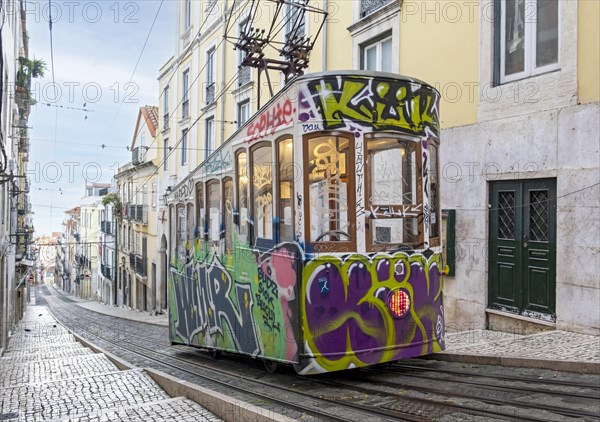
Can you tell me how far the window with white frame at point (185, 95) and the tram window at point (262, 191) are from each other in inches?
736

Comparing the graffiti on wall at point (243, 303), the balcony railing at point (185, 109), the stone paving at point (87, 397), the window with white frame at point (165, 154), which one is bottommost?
the stone paving at point (87, 397)

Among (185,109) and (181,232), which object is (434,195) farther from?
(185,109)

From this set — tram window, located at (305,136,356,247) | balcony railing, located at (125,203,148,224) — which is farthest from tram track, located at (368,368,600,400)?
balcony railing, located at (125,203,148,224)

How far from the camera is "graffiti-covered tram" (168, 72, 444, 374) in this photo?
5.38 m

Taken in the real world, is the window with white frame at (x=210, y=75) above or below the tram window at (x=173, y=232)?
above

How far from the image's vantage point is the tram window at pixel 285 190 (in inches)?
219

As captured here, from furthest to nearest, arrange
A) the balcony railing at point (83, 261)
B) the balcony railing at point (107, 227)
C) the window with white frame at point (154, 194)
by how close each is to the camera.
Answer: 1. the balcony railing at point (83, 261)
2. the balcony railing at point (107, 227)
3. the window with white frame at point (154, 194)

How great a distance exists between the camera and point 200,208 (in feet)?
27.4

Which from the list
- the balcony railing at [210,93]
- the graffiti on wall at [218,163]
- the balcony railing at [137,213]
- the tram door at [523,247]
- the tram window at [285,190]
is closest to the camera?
the tram window at [285,190]

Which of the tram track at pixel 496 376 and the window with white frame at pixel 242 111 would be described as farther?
the window with white frame at pixel 242 111

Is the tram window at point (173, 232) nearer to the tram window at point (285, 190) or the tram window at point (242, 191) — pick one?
the tram window at point (242, 191)

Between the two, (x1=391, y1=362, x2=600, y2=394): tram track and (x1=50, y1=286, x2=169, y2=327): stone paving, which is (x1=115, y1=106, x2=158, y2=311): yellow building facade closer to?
(x1=50, y1=286, x2=169, y2=327): stone paving

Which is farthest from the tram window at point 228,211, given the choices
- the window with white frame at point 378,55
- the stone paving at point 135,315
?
the stone paving at point 135,315

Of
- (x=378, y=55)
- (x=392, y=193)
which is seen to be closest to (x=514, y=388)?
(x=392, y=193)
